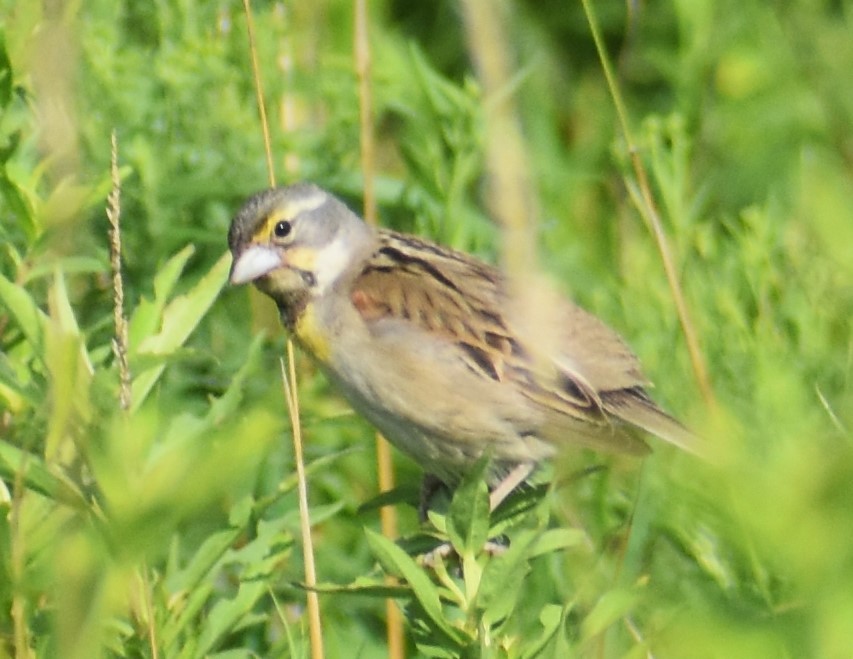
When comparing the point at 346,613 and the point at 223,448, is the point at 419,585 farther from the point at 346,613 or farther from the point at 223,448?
the point at 346,613

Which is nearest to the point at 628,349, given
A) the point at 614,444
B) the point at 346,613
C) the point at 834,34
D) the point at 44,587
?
the point at 614,444

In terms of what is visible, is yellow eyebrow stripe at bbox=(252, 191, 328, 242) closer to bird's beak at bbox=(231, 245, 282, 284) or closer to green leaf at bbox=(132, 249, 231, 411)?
bird's beak at bbox=(231, 245, 282, 284)

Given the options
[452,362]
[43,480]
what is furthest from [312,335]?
[43,480]

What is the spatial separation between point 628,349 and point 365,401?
0.56m

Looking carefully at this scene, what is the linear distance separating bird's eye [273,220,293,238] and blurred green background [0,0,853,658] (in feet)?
0.45

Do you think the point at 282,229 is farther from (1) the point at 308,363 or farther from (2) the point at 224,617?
(2) the point at 224,617

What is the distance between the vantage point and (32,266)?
7.18 ft

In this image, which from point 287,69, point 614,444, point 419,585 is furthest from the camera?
point 287,69

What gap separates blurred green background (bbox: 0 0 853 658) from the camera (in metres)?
0.81

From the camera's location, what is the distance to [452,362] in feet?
9.57

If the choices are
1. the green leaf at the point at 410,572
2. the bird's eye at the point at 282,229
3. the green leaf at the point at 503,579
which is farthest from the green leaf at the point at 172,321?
the bird's eye at the point at 282,229

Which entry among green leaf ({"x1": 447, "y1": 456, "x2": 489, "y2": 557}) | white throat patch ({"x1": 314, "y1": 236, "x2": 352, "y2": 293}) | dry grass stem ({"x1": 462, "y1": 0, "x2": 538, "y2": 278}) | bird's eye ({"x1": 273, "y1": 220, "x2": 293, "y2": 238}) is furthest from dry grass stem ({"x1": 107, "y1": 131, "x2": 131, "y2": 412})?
white throat patch ({"x1": 314, "y1": 236, "x2": 352, "y2": 293})

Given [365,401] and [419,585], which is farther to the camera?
[365,401]

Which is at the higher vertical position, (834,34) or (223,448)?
(223,448)
